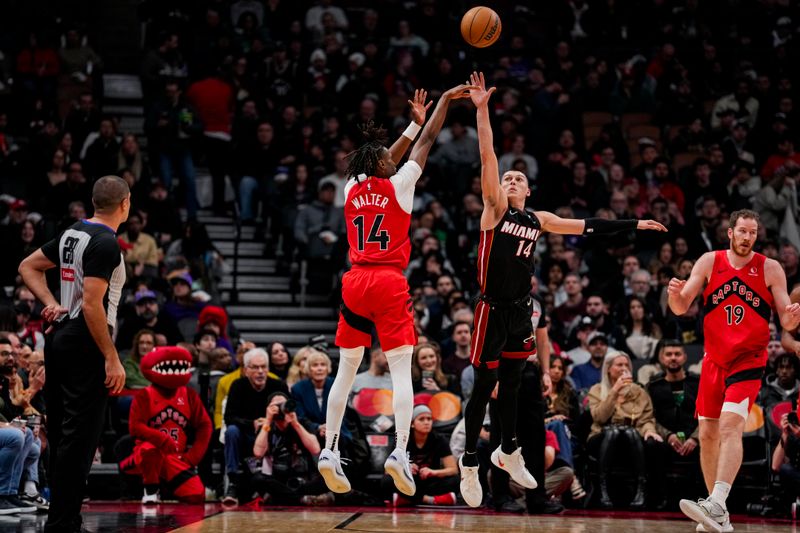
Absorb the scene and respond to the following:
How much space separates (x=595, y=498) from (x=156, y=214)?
7109mm

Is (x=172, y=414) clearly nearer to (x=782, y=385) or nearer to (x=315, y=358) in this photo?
(x=315, y=358)

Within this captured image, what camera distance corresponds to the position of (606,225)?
8328 mm

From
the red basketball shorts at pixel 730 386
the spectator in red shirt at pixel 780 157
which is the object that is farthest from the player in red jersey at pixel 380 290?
the spectator in red shirt at pixel 780 157

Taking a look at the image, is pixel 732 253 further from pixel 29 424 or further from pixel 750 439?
pixel 29 424

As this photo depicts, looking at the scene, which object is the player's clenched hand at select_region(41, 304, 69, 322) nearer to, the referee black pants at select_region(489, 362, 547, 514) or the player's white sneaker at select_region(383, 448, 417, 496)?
the player's white sneaker at select_region(383, 448, 417, 496)

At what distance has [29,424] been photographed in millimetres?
9836

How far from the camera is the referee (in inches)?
276

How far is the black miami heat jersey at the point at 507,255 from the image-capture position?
816 cm

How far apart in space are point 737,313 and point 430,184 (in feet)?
27.8

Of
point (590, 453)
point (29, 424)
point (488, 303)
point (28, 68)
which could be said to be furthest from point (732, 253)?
point (28, 68)

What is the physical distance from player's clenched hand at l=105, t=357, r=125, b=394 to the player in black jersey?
2.57 meters

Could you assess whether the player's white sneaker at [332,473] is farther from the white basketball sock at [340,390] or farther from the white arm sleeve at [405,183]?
the white arm sleeve at [405,183]

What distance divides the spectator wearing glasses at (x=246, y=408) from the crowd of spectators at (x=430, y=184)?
Result: 0.02 m

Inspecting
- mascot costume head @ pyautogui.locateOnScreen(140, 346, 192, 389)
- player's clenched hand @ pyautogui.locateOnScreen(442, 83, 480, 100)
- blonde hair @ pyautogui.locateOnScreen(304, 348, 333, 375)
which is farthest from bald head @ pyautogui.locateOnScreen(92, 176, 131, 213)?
blonde hair @ pyautogui.locateOnScreen(304, 348, 333, 375)
